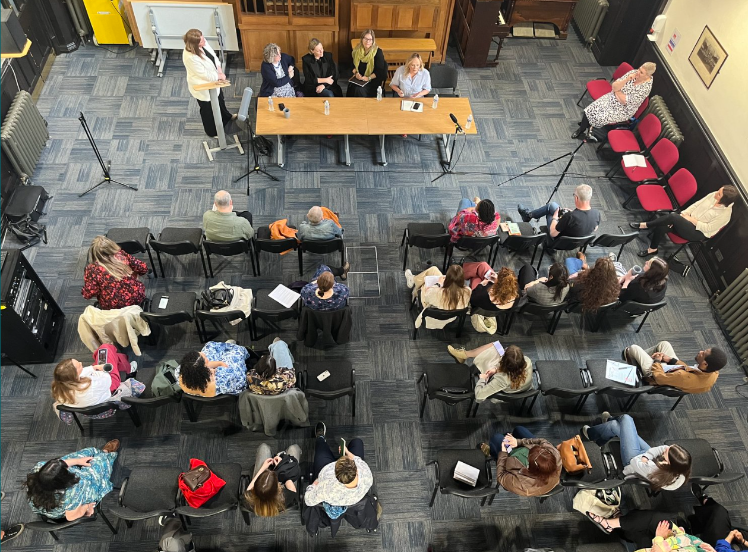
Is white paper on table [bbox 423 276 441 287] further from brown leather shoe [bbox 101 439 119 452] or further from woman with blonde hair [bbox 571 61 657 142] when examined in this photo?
woman with blonde hair [bbox 571 61 657 142]

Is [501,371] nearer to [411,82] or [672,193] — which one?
[672,193]

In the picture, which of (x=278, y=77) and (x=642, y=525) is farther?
(x=278, y=77)

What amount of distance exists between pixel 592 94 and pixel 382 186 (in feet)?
11.7

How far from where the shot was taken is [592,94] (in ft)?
26.5

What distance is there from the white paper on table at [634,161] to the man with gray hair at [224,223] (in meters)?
4.95

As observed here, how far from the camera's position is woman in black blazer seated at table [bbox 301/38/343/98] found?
7.59m

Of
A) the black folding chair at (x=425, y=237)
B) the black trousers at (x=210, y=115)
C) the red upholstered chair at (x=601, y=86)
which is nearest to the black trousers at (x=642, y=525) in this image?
the black folding chair at (x=425, y=237)

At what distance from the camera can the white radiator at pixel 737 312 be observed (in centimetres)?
591

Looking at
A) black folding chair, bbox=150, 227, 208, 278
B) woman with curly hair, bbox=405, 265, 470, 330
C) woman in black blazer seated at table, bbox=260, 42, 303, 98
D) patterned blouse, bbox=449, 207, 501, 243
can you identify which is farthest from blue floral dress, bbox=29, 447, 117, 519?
woman in black blazer seated at table, bbox=260, 42, 303, 98

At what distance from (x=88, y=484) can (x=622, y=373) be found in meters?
4.67

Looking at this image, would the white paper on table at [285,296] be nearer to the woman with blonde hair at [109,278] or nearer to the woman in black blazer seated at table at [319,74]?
the woman with blonde hair at [109,278]

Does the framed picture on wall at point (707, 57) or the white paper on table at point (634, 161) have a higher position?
the framed picture on wall at point (707, 57)

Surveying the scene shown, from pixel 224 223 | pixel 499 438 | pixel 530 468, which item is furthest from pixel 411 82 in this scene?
pixel 530 468

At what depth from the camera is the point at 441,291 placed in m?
5.22
